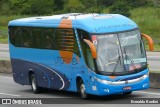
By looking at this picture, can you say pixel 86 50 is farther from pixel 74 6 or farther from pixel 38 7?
pixel 38 7

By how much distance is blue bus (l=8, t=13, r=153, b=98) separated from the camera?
18.8 metres

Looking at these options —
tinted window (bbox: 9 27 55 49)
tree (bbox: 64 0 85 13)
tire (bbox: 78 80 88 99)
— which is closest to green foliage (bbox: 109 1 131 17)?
tree (bbox: 64 0 85 13)

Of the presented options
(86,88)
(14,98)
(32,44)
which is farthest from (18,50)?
(86,88)

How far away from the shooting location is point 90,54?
19.2m

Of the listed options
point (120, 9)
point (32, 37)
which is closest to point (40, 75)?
point (32, 37)

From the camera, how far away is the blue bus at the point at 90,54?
18797mm

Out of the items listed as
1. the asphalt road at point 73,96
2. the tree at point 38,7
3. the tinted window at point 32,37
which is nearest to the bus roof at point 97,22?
the tinted window at point 32,37

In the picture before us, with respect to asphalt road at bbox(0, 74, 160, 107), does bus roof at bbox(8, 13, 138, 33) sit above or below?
above

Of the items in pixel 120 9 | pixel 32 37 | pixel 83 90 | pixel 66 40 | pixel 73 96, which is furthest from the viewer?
pixel 120 9

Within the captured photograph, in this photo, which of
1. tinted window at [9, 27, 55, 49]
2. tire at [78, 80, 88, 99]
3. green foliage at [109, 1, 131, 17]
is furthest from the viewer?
green foliage at [109, 1, 131, 17]

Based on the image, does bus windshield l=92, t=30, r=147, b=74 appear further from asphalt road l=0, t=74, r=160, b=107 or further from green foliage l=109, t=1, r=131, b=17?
green foliage l=109, t=1, r=131, b=17

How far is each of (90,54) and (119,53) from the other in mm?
959

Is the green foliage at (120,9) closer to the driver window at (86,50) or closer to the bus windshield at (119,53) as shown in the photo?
the driver window at (86,50)

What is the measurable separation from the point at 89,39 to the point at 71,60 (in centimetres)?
173
